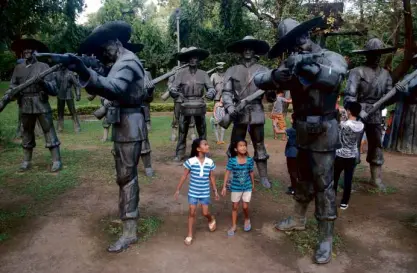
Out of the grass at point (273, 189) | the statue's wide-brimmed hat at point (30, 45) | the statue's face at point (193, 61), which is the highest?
the statue's wide-brimmed hat at point (30, 45)

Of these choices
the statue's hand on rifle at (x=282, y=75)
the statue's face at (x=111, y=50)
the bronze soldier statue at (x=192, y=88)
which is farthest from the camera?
the bronze soldier statue at (x=192, y=88)

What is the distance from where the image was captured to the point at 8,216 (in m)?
4.99

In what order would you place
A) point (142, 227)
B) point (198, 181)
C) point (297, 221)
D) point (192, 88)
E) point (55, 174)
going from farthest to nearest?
point (192, 88) → point (55, 174) → point (142, 227) → point (297, 221) → point (198, 181)

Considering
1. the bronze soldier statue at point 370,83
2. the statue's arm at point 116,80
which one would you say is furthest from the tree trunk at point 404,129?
the statue's arm at point 116,80

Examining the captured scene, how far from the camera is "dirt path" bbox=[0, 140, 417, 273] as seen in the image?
374cm

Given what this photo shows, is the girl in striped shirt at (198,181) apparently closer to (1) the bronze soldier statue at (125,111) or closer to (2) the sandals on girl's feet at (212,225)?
(2) the sandals on girl's feet at (212,225)

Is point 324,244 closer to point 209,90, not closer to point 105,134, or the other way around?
point 209,90

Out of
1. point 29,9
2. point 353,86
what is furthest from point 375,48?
point 29,9

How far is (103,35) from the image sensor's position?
152 inches

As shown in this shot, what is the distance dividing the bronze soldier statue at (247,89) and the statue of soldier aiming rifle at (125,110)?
2160 mm

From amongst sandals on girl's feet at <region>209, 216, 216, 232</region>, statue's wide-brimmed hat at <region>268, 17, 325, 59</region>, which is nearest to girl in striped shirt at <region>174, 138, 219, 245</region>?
sandals on girl's feet at <region>209, 216, 216, 232</region>

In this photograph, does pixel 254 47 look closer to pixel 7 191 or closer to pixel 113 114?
pixel 113 114

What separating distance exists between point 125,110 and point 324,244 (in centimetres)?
256

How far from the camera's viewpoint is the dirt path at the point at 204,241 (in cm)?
374
